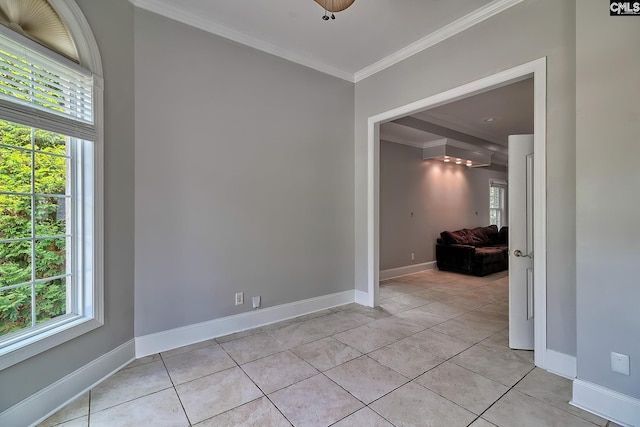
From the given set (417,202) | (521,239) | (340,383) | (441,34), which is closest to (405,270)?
(417,202)

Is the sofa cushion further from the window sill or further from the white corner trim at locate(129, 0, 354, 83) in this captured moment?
the window sill

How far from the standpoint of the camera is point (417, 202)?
6301 mm

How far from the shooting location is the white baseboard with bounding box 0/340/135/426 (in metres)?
1.67

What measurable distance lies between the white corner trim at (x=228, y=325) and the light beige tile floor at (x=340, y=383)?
0.27 feet

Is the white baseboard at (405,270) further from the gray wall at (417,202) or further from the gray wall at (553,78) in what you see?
the gray wall at (553,78)

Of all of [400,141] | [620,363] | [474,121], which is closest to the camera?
[620,363]

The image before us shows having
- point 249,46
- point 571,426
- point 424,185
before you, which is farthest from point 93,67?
point 424,185

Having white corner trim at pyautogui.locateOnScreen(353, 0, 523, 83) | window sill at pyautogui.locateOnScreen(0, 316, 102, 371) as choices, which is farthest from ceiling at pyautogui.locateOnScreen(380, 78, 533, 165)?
window sill at pyautogui.locateOnScreen(0, 316, 102, 371)

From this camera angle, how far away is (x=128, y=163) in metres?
2.45

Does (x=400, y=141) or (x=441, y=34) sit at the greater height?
(x=441, y=34)

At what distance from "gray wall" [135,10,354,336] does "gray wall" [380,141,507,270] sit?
2020mm

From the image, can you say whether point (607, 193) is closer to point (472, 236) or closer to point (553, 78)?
point (553, 78)

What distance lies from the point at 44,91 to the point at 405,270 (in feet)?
19.0

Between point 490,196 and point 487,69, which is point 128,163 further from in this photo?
point 490,196
